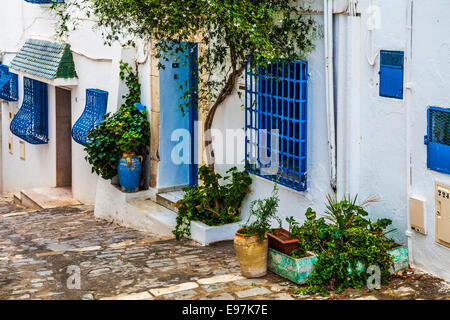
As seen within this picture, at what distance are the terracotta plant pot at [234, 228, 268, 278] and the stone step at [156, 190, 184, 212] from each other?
11.0 feet

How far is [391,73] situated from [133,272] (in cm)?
366

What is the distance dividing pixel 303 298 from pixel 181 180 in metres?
5.09

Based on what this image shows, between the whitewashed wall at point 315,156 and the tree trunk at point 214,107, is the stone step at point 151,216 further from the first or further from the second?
the whitewashed wall at point 315,156

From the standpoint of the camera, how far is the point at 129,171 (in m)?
11.1

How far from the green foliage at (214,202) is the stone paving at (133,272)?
0.33 metres

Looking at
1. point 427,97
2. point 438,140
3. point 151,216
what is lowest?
point 151,216

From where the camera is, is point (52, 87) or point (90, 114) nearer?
point (90, 114)

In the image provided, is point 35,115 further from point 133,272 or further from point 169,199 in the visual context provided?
point 133,272

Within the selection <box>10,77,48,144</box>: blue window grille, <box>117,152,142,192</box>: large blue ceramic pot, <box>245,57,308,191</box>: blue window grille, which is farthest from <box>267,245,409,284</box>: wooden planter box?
<box>10,77,48,144</box>: blue window grille

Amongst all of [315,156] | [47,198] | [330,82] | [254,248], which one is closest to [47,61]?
[47,198]

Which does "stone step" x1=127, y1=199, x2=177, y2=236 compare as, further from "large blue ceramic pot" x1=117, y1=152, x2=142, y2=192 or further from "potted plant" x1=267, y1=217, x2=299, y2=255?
"potted plant" x1=267, y1=217, x2=299, y2=255

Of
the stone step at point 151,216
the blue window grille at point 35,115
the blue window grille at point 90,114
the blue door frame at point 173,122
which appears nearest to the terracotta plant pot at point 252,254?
the stone step at point 151,216

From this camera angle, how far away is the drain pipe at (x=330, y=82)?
743 cm

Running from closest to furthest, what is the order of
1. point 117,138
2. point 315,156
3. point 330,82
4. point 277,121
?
point 330,82 → point 315,156 → point 277,121 → point 117,138
